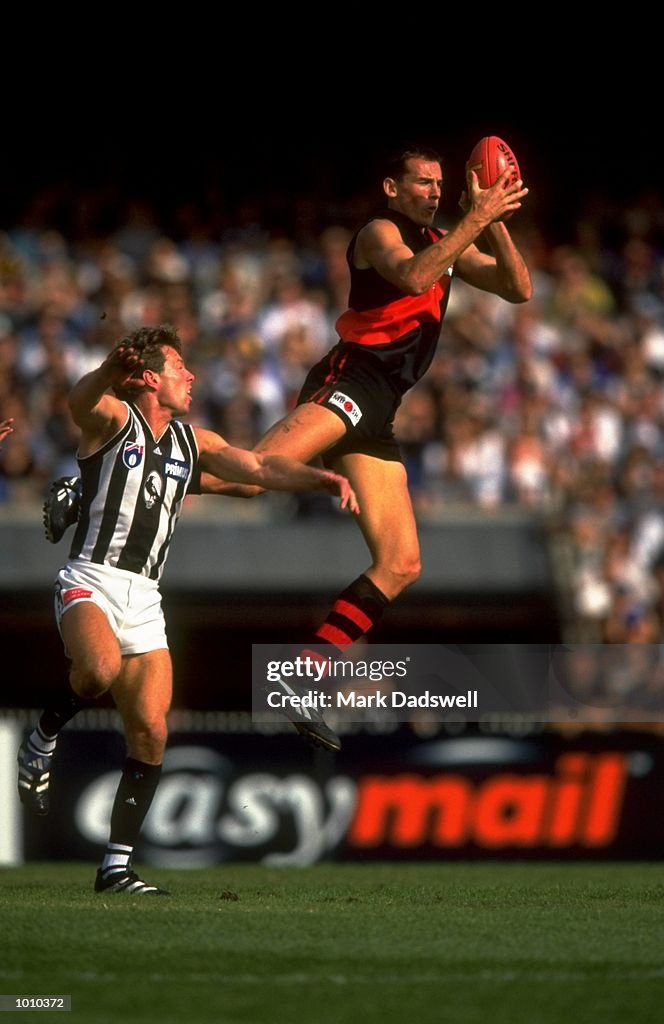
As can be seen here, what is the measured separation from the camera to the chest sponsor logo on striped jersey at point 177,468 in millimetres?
8266

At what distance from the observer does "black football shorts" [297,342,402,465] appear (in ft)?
28.8

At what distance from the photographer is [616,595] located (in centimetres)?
1536

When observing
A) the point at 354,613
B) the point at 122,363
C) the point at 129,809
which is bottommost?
the point at 129,809

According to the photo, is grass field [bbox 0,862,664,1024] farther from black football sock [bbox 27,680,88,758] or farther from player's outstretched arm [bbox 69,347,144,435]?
player's outstretched arm [bbox 69,347,144,435]

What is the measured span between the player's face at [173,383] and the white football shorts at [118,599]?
0.79m

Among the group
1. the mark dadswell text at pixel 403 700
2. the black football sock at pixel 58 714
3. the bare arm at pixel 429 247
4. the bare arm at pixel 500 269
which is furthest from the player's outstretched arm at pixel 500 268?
the mark dadswell text at pixel 403 700

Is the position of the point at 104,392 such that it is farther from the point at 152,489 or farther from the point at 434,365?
the point at 434,365

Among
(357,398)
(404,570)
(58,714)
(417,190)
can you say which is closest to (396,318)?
(357,398)

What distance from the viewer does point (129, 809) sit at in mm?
8227

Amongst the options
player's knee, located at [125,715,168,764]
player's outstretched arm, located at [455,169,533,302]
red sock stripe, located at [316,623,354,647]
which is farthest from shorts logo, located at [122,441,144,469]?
player's outstretched arm, located at [455,169,533,302]

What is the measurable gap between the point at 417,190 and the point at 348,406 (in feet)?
3.65

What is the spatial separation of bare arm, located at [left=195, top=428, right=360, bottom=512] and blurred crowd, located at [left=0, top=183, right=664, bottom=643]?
712cm

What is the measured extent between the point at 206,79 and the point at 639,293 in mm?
6349

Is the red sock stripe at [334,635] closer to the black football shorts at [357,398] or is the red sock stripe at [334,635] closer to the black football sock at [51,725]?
the black football shorts at [357,398]
